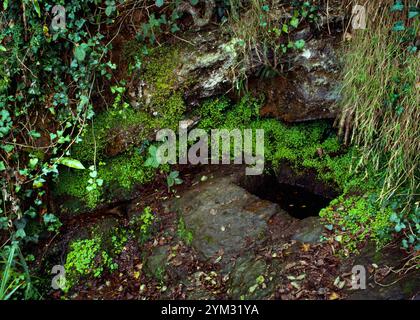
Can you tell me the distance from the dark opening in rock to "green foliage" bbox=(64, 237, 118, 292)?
160 cm

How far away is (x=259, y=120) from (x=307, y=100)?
0.62m

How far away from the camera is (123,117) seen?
4.01 meters

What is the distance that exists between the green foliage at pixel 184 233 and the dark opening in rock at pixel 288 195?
0.81 metres

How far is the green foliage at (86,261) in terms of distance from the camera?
3604mm

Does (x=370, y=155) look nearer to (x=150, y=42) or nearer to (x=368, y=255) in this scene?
(x=368, y=255)

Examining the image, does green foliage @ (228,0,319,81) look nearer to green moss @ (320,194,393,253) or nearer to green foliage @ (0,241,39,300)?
green moss @ (320,194,393,253)

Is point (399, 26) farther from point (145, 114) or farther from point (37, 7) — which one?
point (37, 7)

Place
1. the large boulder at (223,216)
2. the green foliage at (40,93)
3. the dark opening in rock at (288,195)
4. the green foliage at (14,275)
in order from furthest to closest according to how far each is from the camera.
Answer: the dark opening in rock at (288,195), the green foliage at (40,93), the large boulder at (223,216), the green foliage at (14,275)

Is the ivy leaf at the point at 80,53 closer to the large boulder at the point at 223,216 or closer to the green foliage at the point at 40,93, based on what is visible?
the green foliage at the point at 40,93

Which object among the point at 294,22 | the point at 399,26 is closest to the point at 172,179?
the point at 294,22

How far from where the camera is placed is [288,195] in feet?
13.9

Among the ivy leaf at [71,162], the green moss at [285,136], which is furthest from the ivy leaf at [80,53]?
the green moss at [285,136]

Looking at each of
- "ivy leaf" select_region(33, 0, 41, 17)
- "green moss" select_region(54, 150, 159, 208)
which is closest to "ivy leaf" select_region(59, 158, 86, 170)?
"green moss" select_region(54, 150, 159, 208)

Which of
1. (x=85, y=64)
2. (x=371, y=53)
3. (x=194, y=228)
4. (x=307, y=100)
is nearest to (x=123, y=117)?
(x=85, y=64)
